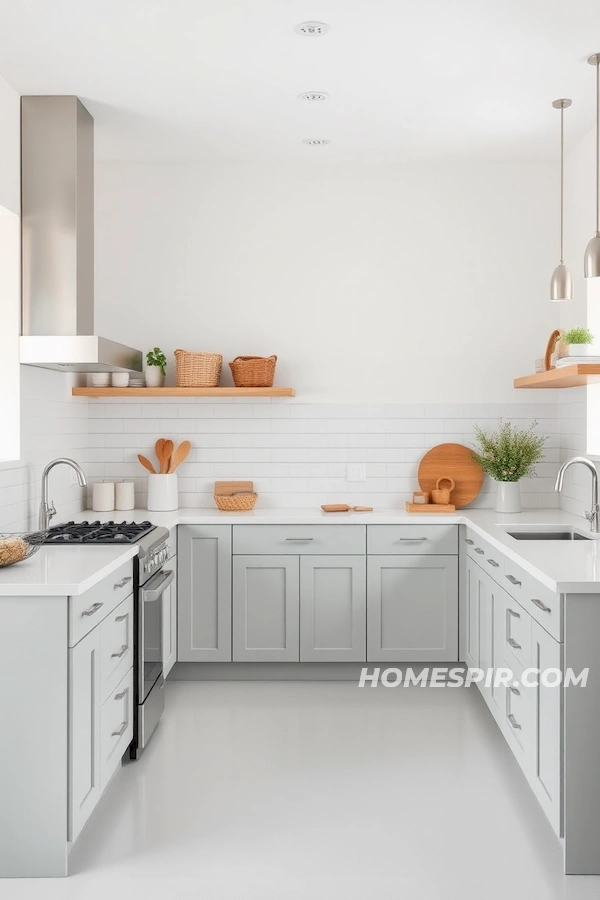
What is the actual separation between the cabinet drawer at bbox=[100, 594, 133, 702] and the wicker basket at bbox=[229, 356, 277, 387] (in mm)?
1627

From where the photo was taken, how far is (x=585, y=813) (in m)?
2.54

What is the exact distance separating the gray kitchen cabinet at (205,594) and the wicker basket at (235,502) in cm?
24

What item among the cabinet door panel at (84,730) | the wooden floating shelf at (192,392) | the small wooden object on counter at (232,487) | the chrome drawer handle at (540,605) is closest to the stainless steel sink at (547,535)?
the chrome drawer handle at (540,605)

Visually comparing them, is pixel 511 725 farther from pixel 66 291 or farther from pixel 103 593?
pixel 66 291

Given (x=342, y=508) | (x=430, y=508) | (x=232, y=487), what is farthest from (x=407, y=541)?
(x=232, y=487)

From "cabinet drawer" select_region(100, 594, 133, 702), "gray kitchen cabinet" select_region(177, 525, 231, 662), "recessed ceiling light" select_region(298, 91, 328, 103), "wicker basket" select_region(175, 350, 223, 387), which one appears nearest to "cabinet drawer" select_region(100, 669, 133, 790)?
"cabinet drawer" select_region(100, 594, 133, 702)

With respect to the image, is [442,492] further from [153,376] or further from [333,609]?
[153,376]

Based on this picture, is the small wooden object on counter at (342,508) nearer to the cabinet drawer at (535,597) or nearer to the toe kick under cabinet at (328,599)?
the toe kick under cabinet at (328,599)

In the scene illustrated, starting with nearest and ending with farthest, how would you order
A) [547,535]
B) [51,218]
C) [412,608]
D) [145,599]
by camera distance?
1. [145,599]
2. [51,218]
3. [547,535]
4. [412,608]

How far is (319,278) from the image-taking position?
16.1 feet

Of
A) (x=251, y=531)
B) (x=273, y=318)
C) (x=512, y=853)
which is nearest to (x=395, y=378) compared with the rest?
(x=273, y=318)

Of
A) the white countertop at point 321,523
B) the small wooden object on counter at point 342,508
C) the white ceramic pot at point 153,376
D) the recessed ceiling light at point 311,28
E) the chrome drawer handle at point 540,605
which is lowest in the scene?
the chrome drawer handle at point 540,605

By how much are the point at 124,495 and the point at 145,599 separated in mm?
1373

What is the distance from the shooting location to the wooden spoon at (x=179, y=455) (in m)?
4.82
